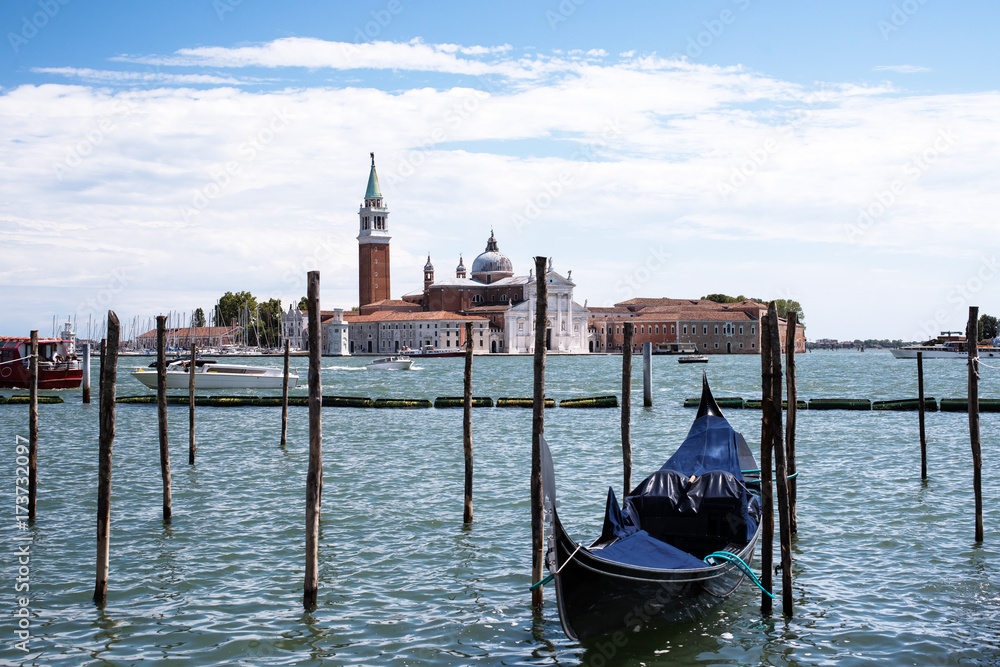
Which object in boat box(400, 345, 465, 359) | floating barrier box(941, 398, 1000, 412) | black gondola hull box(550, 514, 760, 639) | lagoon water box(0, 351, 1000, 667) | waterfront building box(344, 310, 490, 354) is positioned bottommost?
lagoon water box(0, 351, 1000, 667)

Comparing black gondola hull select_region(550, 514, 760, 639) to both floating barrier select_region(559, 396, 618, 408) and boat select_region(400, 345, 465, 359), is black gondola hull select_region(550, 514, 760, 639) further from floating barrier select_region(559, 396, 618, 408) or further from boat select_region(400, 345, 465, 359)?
boat select_region(400, 345, 465, 359)

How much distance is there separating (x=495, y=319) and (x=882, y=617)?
8135 cm

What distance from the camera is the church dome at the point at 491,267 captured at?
304 feet

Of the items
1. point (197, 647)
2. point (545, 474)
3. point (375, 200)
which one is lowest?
point (197, 647)

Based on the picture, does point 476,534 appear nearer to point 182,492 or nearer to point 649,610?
point 649,610

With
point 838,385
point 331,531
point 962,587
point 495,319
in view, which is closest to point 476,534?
point 331,531

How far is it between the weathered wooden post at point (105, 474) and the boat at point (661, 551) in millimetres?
2997

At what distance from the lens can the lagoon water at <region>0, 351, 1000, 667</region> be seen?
5734 millimetres

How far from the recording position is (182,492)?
10969 mm

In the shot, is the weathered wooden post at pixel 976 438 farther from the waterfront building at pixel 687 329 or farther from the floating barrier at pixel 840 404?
the waterfront building at pixel 687 329

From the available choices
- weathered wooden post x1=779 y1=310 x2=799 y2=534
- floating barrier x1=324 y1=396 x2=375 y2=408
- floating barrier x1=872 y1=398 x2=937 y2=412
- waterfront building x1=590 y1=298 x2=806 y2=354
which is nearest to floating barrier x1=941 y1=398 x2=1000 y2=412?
floating barrier x1=872 y1=398 x2=937 y2=412

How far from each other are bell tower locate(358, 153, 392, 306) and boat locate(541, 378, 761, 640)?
82.2 m

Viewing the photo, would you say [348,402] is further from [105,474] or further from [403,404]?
[105,474]

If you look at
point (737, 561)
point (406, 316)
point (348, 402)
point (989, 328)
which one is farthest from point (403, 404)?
point (989, 328)
